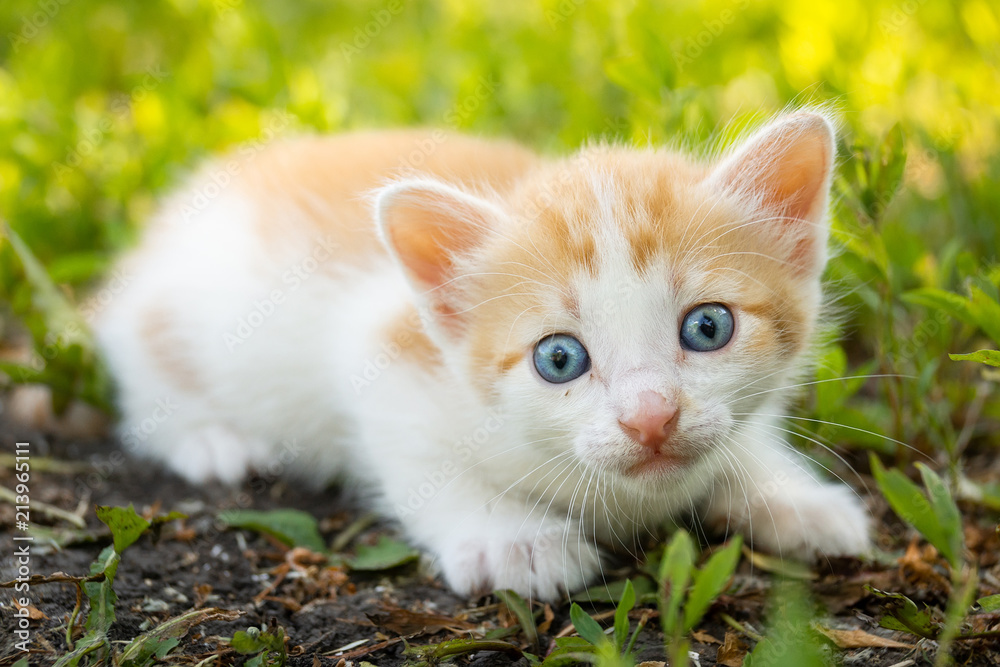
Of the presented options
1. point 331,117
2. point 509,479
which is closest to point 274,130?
point 331,117

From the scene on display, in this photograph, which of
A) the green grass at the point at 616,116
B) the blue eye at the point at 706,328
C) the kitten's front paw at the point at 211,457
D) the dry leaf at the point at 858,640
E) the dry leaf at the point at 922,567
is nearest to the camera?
the dry leaf at the point at 858,640

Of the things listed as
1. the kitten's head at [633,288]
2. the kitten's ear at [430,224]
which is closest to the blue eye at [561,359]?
the kitten's head at [633,288]

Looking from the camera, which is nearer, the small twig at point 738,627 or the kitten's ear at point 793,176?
the small twig at point 738,627

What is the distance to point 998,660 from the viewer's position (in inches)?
63.0

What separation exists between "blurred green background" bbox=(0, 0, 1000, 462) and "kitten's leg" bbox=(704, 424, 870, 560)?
18 cm

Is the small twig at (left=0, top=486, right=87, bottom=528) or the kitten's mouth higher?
the kitten's mouth

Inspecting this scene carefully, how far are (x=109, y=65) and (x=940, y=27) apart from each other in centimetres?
489

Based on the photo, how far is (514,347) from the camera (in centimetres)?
194

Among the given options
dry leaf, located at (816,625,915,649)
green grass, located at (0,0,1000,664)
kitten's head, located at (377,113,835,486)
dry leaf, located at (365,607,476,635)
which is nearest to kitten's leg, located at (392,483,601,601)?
dry leaf, located at (365,607,476,635)

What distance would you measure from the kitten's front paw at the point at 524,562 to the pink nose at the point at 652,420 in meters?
0.49

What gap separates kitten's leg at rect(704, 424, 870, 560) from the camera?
2062 mm

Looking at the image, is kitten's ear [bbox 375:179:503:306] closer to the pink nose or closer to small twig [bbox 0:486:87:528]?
the pink nose

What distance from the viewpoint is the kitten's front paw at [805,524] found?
81.0 inches

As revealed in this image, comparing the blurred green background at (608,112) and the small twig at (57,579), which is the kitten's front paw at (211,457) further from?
the small twig at (57,579)
